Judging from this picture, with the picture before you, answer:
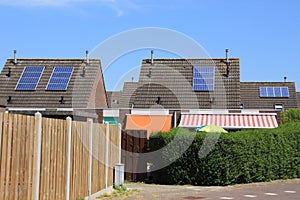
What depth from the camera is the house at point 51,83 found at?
33.0 metres

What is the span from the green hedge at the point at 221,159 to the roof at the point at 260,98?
101 feet

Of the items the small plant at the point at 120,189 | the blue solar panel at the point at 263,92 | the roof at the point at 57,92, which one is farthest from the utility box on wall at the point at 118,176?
the blue solar panel at the point at 263,92

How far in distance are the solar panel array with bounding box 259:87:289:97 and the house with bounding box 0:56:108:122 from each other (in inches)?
799

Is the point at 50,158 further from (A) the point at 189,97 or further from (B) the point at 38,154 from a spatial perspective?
(A) the point at 189,97

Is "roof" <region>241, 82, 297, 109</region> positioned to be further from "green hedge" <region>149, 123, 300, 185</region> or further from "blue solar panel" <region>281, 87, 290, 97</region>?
"green hedge" <region>149, 123, 300, 185</region>

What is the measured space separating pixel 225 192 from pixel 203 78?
62.0 ft

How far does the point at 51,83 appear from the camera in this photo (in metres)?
34.3

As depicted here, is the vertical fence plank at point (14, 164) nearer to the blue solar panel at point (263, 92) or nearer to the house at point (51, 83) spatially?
the house at point (51, 83)

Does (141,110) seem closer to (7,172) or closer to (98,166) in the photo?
(98,166)

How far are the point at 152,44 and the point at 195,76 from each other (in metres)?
15.8

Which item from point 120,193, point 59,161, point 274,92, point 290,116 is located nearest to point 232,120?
point 290,116

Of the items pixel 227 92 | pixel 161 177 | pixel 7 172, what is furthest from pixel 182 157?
pixel 227 92

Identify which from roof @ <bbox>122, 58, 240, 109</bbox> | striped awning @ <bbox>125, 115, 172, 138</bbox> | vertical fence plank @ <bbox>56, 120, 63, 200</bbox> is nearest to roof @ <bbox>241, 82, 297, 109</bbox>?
roof @ <bbox>122, 58, 240, 109</bbox>

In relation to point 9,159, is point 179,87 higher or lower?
higher
